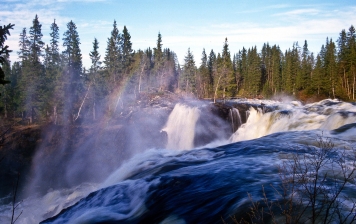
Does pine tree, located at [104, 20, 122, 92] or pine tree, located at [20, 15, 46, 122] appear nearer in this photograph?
pine tree, located at [20, 15, 46, 122]

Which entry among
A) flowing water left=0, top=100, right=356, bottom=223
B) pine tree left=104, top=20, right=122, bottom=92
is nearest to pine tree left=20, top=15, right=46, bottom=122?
pine tree left=104, top=20, right=122, bottom=92

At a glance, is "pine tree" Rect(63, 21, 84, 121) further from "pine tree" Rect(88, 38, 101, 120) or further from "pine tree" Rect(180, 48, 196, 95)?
"pine tree" Rect(180, 48, 196, 95)

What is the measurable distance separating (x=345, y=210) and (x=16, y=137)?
37.6m

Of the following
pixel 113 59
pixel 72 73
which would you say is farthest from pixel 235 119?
pixel 113 59

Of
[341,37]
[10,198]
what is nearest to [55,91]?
[10,198]

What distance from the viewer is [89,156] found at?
35.1 meters

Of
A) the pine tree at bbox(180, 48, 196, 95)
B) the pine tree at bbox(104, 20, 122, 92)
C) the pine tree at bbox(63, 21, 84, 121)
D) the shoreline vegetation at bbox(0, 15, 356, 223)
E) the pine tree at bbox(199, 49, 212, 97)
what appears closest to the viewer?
the shoreline vegetation at bbox(0, 15, 356, 223)

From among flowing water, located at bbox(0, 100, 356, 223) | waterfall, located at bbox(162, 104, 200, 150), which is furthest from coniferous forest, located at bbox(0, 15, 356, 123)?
flowing water, located at bbox(0, 100, 356, 223)

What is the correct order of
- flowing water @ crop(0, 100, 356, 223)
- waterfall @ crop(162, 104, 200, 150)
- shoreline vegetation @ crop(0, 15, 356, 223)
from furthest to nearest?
shoreline vegetation @ crop(0, 15, 356, 223) < waterfall @ crop(162, 104, 200, 150) < flowing water @ crop(0, 100, 356, 223)

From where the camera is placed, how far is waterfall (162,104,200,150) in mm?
31359

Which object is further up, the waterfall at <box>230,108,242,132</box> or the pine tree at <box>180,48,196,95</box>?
the pine tree at <box>180,48,196,95</box>

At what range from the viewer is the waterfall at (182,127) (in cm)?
3136

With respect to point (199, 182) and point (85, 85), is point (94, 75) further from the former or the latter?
point (199, 182)

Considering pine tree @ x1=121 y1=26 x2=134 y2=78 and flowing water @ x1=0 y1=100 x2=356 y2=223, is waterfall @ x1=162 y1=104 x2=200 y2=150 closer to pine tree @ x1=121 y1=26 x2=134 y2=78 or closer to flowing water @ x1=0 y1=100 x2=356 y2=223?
flowing water @ x1=0 y1=100 x2=356 y2=223
